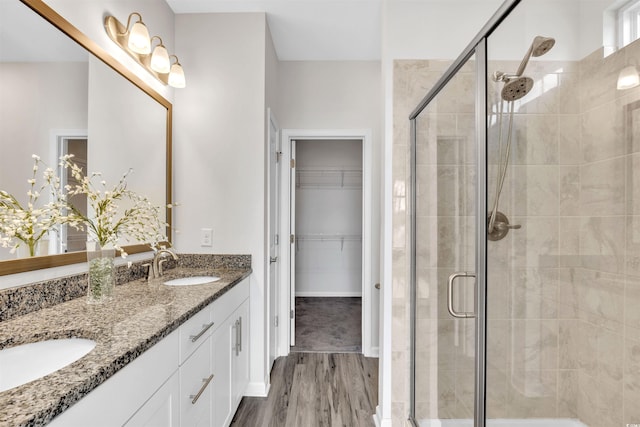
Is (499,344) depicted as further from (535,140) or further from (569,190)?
(535,140)

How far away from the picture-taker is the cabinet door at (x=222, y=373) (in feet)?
5.42

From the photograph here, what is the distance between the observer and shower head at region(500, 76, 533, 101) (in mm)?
1093

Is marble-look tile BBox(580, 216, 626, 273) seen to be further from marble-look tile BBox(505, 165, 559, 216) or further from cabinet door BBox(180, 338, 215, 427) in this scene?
cabinet door BBox(180, 338, 215, 427)

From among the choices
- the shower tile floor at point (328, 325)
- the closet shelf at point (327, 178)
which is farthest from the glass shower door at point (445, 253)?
the closet shelf at point (327, 178)

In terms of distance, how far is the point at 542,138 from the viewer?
107 cm

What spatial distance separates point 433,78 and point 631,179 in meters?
1.45

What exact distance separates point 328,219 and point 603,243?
4425 millimetres

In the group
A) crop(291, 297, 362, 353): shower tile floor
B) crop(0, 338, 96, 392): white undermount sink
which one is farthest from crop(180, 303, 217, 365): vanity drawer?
crop(291, 297, 362, 353): shower tile floor

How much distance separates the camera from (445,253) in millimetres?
1613

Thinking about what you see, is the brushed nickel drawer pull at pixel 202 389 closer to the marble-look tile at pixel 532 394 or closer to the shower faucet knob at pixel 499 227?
the marble-look tile at pixel 532 394

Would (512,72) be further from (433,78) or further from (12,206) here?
(12,206)

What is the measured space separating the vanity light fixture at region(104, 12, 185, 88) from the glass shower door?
154 centimetres

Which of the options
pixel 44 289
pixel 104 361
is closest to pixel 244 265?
pixel 44 289

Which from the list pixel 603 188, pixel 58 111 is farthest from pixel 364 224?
pixel 58 111
